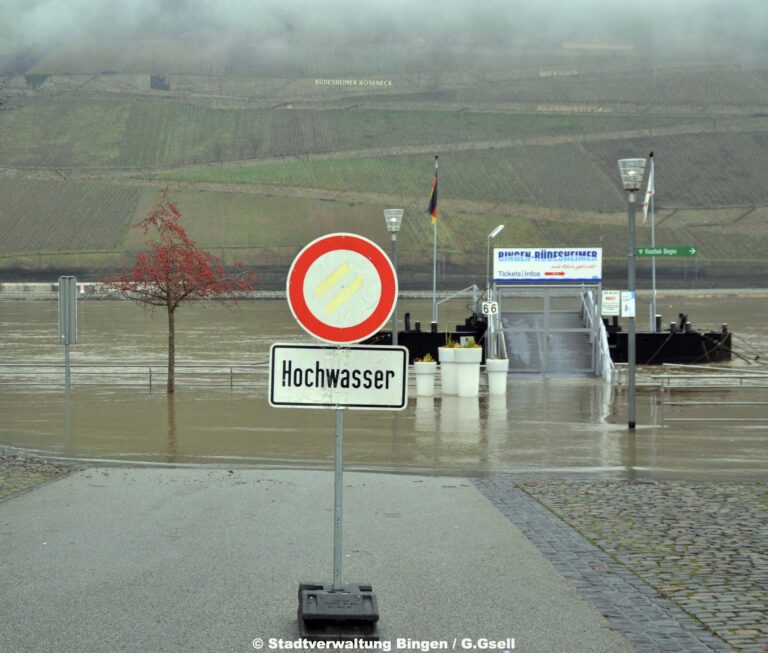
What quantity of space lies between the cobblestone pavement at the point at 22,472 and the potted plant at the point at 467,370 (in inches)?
410

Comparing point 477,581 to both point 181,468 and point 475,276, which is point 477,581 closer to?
point 181,468

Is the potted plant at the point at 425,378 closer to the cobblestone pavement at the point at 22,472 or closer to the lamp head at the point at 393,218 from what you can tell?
A: the lamp head at the point at 393,218

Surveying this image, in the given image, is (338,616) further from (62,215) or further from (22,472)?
(62,215)

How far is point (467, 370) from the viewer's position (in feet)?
77.0

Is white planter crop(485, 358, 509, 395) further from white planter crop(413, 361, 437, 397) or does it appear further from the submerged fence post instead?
the submerged fence post

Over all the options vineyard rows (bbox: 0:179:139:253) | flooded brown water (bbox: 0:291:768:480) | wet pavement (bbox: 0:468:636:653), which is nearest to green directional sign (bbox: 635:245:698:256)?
flooded brown water (bbox: 0:291:768:480)

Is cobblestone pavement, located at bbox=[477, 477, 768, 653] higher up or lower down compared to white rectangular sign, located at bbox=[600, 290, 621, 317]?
lower down

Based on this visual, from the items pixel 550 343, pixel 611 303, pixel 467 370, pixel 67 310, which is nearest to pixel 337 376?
pixel 467 370

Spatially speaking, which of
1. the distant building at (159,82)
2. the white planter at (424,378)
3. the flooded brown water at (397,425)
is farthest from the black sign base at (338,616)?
the distant building at (159,82)

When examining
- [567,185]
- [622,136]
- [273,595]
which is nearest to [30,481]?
[273,595]

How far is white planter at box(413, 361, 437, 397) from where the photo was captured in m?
23.9

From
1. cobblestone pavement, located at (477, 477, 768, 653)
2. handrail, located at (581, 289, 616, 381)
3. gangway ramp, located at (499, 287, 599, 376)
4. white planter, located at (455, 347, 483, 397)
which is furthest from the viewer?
gangway ramp, located at (499, 287, 599, 376)

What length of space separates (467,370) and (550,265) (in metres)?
9.48

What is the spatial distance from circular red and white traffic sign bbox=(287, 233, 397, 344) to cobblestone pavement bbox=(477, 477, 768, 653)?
2204 mm
